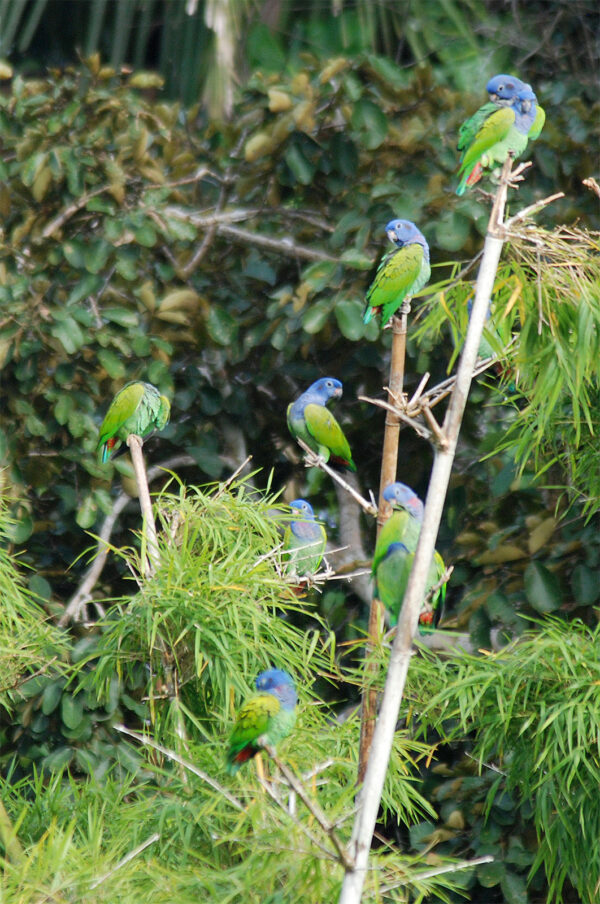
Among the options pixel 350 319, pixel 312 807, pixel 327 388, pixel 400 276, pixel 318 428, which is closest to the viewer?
pixel 312 807

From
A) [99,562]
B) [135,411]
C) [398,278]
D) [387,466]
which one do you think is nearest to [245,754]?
[387,466]

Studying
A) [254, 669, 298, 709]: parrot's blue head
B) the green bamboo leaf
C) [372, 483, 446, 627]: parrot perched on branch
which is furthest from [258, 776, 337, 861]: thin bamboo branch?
the green bamboo leaf

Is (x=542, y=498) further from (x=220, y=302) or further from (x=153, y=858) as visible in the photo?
(x=153, y=858)

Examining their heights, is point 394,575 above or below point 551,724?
above

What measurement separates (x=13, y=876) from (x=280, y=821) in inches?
13.1

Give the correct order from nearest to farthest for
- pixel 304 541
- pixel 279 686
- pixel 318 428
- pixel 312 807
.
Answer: pixel 312 807 → pixel 279 686 → pixel 304 541 → pixel 318 428

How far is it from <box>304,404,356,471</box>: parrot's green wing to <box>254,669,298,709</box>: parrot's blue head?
73 cm

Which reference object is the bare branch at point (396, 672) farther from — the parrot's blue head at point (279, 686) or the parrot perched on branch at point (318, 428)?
the parrot perched on branch at point (318, 428)

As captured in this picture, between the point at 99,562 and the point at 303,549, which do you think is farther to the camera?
the point at 99,562

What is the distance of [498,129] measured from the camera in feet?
4.97

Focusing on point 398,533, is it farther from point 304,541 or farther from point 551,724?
point 304,541

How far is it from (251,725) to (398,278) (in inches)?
30.4

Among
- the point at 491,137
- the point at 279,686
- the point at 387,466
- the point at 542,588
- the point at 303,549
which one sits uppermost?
the point at 491,137

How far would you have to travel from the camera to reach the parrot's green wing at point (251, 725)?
1.33m
